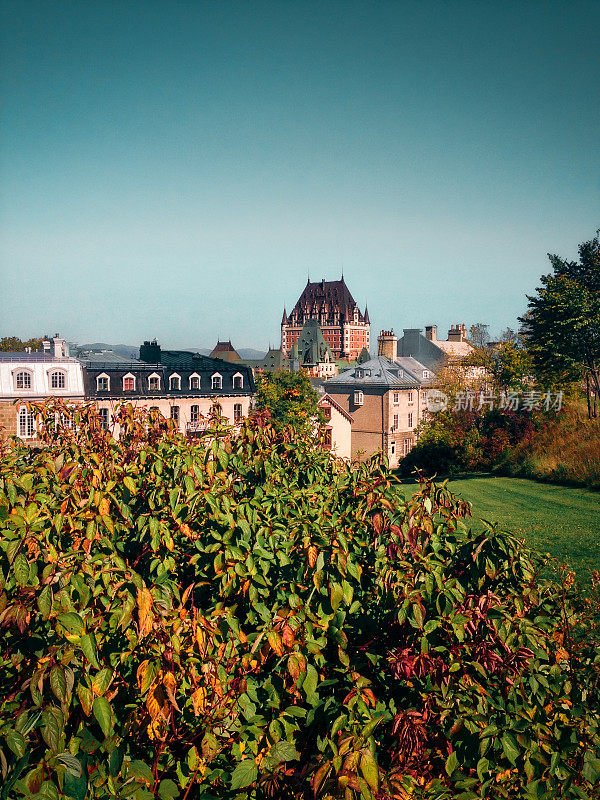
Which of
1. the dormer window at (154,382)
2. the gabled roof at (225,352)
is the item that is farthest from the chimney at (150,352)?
the gabled roof at (225,352)

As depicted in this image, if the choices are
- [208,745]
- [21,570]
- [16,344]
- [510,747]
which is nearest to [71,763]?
[208,745]

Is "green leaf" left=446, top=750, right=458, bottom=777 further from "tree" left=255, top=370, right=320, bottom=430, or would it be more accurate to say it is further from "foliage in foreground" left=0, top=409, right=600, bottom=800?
"tree" left=255, top=370, right=320, bottom=430

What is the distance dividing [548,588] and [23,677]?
4.84 metres

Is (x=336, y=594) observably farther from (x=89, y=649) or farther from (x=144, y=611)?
(x=89, y=649)

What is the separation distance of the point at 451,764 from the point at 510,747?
1.48 ft

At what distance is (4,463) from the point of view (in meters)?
7.00

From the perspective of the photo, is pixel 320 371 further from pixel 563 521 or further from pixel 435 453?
pixel 563 521

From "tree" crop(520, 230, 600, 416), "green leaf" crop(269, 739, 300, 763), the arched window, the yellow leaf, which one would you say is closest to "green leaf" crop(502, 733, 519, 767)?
"green leaf" crop(269, 739, 300, 763)

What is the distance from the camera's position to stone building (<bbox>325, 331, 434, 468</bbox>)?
54.9m

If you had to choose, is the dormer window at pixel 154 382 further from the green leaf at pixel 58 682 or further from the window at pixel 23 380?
the green leaf at pixel 58 682

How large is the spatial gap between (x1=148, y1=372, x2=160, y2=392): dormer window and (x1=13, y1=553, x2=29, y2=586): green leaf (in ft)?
140

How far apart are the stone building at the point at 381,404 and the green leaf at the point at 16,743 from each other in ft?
167

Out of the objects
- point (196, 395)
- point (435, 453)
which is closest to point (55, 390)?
point (196, 395)

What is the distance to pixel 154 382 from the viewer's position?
46.1 meters
